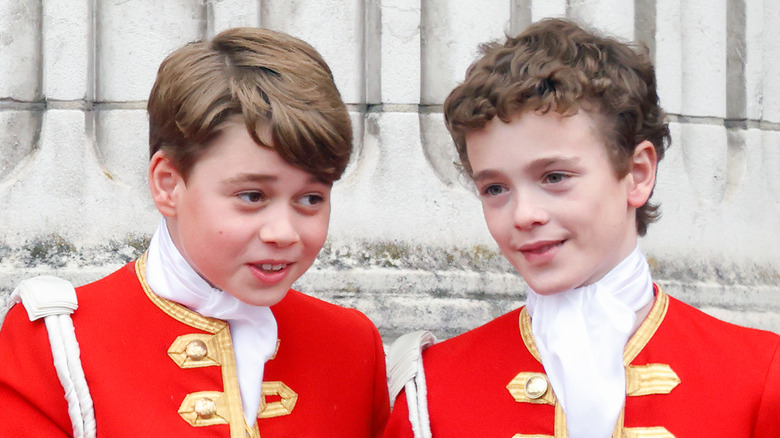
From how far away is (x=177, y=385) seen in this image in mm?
2023

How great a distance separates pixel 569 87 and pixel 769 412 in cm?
73

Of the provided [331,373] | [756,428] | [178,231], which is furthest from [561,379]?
[178,231]

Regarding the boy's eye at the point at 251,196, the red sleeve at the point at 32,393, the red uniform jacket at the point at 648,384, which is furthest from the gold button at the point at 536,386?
the red sleeve at the point at 32,393

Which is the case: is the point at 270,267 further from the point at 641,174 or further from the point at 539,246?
the point at 641,174

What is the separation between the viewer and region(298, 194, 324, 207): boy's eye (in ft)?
6.69

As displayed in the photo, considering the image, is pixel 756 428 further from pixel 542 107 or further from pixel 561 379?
pixel 542 107

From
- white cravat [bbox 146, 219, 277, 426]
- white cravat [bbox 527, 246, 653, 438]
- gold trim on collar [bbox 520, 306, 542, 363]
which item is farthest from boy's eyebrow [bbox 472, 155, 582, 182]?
white cravat [bbox 146, 219, 277, 426]

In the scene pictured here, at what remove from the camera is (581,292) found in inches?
79.3

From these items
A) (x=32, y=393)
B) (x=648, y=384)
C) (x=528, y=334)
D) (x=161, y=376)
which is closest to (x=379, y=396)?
(x=528, y=334)

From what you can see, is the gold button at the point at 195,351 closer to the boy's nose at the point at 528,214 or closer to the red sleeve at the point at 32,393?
the red sleeve at the point at 32,393

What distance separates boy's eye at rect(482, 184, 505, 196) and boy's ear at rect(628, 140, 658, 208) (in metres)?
0.27

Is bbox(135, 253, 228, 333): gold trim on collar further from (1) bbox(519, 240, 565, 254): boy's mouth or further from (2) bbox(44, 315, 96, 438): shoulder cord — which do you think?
(1) bbox(519, 240, 565, 254): boy's mouth

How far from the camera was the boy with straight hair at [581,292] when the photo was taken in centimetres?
194

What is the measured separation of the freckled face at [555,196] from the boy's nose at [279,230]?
408mm
